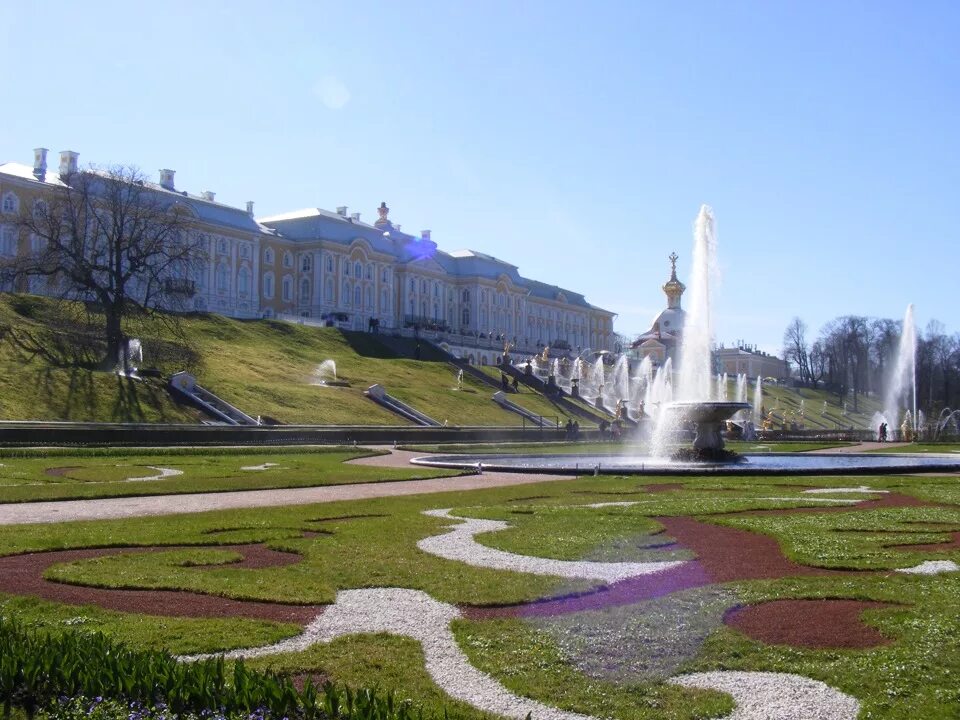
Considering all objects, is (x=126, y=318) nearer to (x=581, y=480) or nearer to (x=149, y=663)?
(x=581, y=480)

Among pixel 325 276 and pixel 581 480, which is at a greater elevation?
pixel 325 276

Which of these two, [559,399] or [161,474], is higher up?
[559,399]

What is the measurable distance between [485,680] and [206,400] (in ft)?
119

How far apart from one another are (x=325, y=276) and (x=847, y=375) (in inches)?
2773

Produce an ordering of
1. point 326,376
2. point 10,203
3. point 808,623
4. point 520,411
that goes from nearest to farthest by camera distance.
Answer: point 808,623 < point 326,376 < point 520,411 < point 10,203

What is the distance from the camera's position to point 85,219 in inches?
1828

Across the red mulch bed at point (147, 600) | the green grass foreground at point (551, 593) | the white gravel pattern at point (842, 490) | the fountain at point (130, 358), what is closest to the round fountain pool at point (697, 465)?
the white gravel pattern at point (842, 490)

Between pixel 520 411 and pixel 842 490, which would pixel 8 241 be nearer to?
pixel 520 411

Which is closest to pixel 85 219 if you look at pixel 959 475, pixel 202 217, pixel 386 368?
pixel 386 368

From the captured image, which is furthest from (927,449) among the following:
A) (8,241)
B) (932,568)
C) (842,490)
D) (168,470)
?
(8,241)

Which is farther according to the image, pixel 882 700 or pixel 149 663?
pixel 882 700

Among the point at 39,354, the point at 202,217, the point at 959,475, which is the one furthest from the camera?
the point at 202,217

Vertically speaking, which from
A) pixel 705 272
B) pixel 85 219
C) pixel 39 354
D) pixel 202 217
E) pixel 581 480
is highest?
pixel 202 217

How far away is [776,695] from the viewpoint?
221 inches
